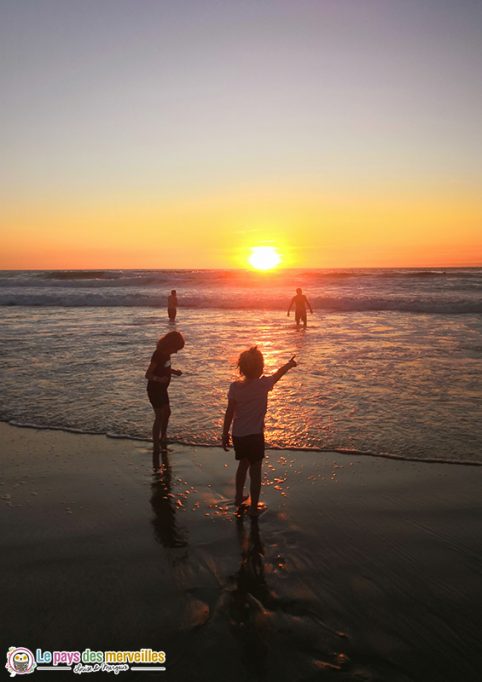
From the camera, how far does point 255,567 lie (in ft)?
12.8

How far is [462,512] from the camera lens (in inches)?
187

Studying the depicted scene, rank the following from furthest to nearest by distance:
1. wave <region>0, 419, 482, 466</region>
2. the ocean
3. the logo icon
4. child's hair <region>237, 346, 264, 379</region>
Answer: the ocean, wave <region>0, 419, 482, 466</region>, child's hair <region>237, 346, 264, 379</region>, the logo icon

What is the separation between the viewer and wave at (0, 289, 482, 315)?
32.0 m

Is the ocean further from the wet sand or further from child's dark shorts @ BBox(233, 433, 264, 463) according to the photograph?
child's dark shorts @ BBox(233, 433, 264, 463)

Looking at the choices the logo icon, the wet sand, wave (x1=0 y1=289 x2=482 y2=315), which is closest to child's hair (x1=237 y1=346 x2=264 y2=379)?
the wet sand

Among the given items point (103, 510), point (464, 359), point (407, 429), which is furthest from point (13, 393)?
point (464, 359)

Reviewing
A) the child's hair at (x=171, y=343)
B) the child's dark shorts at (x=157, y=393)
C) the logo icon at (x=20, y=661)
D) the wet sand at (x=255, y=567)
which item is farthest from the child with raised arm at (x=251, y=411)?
→ the logo icon at (x=20, y=661)

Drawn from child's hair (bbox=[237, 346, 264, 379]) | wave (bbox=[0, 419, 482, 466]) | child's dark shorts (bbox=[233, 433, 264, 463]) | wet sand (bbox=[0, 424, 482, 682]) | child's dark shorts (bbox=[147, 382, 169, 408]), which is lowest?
wet sand (bbox=[0, 424, 482, 682])

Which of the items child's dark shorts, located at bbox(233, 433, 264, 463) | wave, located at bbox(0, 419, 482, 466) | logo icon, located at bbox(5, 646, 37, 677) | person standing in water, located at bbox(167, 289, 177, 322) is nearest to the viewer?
logo icon, located at bbox(5, 646, 37, 677)

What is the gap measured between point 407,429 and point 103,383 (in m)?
6.44

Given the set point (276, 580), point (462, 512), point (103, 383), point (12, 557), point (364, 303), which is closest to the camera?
point (276, 580)

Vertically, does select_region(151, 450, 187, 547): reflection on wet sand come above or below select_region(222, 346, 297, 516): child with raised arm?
below

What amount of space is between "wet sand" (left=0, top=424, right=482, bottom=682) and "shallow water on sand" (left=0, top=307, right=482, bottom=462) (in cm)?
114

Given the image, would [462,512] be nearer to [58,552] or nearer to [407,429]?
[407,429]
